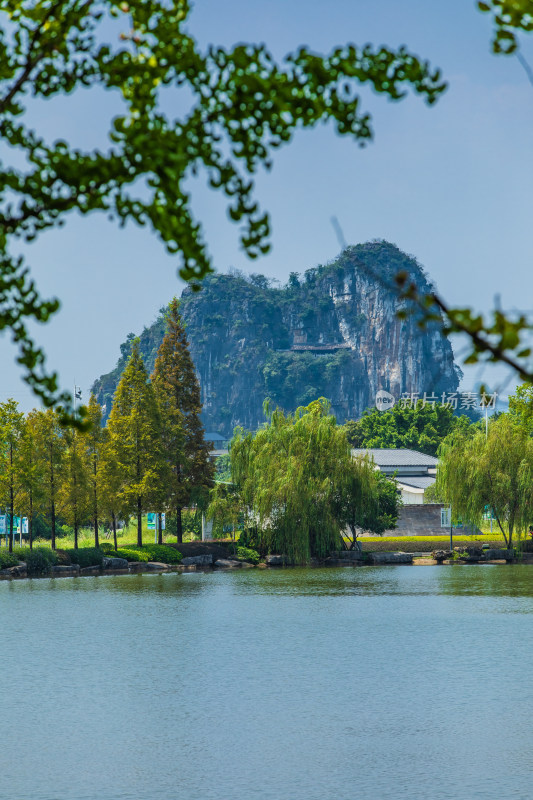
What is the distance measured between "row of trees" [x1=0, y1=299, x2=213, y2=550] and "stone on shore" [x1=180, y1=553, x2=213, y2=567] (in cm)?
268

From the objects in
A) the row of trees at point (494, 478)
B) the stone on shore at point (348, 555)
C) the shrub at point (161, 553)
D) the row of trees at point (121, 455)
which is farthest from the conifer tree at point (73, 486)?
the row of trees at point (494, 478)

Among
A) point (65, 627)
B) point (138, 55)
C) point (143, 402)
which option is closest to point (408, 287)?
point (138, 55)

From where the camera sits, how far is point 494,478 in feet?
145

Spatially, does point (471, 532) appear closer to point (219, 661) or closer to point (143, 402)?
point (143, 402)

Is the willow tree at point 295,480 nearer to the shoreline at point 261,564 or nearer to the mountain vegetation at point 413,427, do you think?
the shoreline at point 261,564

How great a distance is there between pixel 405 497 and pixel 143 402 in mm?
30343

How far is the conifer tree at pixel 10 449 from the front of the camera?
3725cm

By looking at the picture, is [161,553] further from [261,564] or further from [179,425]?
[179,425]

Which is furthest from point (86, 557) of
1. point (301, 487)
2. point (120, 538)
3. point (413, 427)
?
point (413, 427)

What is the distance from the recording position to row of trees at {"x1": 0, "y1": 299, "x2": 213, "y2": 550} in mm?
38250

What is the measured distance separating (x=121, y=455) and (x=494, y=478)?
1742 cm

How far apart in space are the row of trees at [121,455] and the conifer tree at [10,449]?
1.5 inches

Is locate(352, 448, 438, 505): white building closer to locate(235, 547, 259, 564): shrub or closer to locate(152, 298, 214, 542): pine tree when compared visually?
locate(152, 298, 214, 542): pine tree

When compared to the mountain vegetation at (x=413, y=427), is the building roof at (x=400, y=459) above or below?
below
